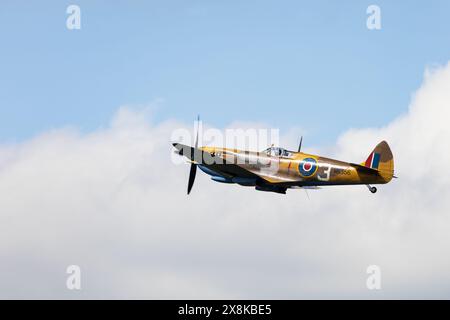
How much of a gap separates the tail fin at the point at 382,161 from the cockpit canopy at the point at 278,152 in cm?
447

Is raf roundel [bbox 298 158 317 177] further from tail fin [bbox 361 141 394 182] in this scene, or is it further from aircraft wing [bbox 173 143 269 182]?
tail fin [bbox 361 141 394 182]

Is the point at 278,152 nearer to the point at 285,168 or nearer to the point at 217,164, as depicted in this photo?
the point at 285,168

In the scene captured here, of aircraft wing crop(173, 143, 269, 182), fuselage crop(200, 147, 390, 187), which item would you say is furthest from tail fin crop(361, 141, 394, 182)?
aircraft wing crop(173, 143, 269, 182)

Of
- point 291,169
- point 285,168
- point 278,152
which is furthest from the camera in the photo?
point 278,152

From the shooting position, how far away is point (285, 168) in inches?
1494

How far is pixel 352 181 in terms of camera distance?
3616cm

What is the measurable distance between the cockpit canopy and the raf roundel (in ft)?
3.16

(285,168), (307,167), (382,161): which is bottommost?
(382,161)

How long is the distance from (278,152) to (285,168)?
3.41 ft

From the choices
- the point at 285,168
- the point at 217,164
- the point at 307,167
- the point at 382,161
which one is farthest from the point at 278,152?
the point at 382,161

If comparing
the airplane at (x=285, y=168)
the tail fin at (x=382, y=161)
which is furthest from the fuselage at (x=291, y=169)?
the tail fin at (x=382, y=161)

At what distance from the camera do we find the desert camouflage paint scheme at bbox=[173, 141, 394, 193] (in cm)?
3581

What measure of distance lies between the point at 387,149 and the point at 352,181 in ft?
8.25
